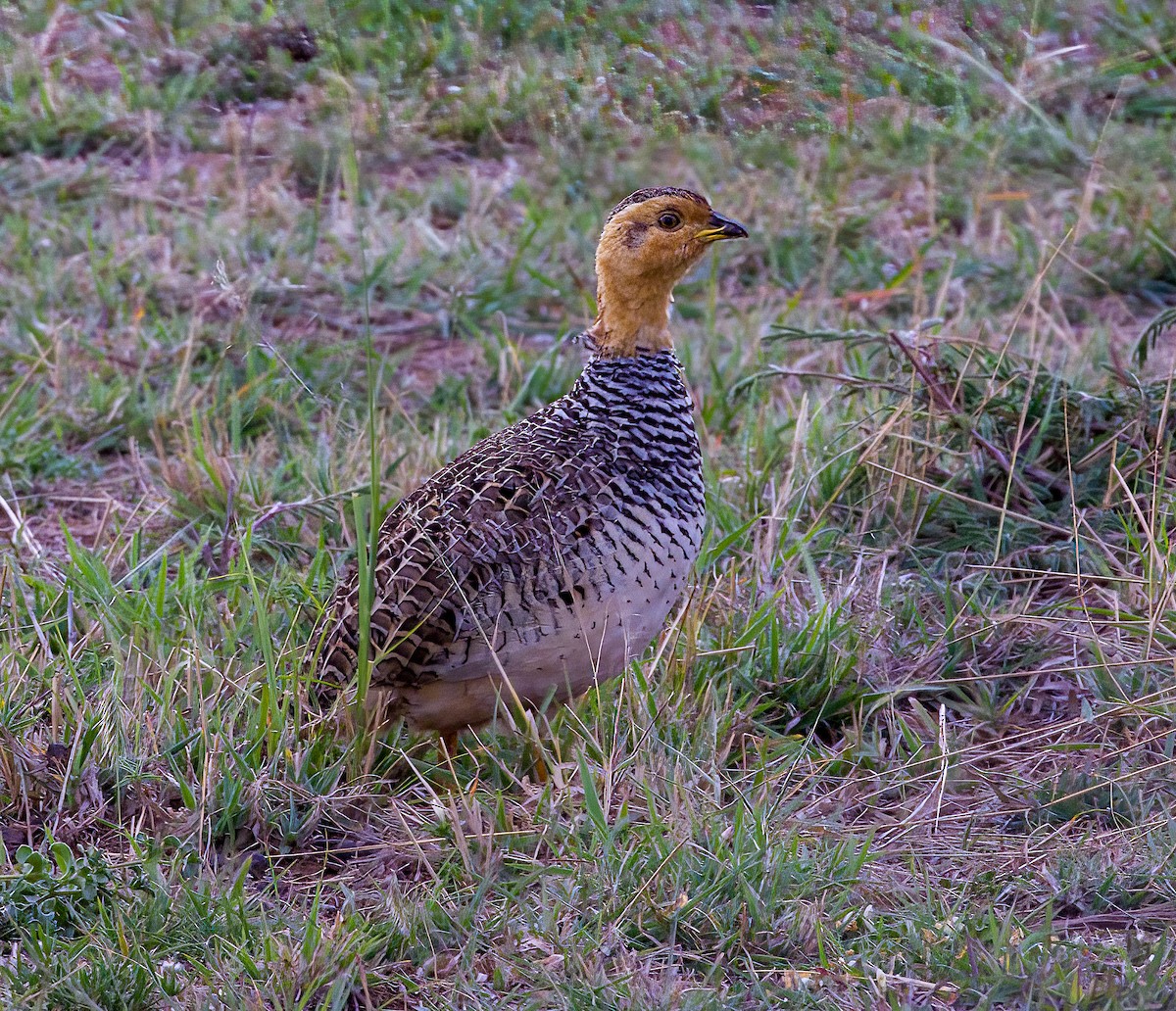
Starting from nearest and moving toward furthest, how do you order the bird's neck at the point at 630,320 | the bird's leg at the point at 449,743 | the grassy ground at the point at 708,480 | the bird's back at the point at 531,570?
the grassy ground at the point at 708,480 → the bird's back at the point at 531,570 → the bird's leg at the point at 449,743 → the bird's neck at the point at 630,320

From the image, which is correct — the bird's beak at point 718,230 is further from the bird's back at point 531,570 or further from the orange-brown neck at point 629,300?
the bird's back at point 531,570

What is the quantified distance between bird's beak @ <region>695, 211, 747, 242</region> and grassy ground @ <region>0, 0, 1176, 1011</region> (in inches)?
28.5

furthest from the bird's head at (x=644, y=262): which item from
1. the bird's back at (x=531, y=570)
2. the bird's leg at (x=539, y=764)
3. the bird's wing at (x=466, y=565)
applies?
the bird's leg at (x=539, y=764)

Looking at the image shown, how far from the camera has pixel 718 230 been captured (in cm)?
394

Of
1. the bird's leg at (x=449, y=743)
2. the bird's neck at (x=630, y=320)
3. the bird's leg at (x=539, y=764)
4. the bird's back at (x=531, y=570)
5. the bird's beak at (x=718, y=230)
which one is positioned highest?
the bird's beak at (x=718, y=230)

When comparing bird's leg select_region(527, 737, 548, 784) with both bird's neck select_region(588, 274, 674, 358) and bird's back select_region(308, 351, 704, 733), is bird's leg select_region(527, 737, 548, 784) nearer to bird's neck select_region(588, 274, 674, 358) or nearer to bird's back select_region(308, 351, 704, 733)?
bird's back select_region(308, 351, 704, 733)

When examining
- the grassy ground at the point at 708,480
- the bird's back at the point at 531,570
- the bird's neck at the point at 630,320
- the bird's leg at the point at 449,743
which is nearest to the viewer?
the grassy ground at the point at 708,480

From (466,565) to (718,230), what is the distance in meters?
1.14

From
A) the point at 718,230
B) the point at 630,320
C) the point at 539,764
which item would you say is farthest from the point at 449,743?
the point at 718,230

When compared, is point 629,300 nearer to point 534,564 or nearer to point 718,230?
point 718,230

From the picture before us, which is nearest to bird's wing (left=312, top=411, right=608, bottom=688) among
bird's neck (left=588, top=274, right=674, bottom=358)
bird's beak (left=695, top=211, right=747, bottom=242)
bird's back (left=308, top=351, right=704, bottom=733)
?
bird's back (left=308, top=351, right=704, bottom=733)

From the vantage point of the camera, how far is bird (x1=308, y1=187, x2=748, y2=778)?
3420 mm

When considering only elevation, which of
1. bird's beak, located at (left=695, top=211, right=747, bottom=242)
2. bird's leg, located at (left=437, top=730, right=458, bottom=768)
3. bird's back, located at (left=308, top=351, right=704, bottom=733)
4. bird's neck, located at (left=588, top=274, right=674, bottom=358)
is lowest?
bird's leg, located at (left=437, top=730, right=458, bottom=768)

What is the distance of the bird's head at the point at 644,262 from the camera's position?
12.5 ft
